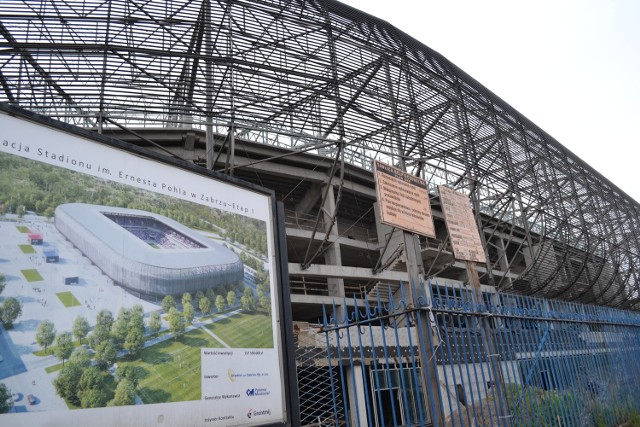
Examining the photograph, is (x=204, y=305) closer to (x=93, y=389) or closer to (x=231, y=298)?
(x=231, y=298)

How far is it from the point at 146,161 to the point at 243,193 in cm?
102

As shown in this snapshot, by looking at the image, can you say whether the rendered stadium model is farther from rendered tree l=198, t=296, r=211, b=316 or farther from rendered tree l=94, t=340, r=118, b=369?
rendered tree l=94, t=340, r=118, b=369

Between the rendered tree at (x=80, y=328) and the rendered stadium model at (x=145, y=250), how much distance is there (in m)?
0.38

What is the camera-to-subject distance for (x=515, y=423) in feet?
19.3

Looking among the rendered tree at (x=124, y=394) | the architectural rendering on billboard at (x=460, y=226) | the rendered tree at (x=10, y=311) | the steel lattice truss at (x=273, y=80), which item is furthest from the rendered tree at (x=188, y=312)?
the steel lattice truss at (x=273, y=80)

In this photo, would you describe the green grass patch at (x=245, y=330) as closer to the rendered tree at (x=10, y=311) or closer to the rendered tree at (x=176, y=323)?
the rendered tree at (x=176, y=323)

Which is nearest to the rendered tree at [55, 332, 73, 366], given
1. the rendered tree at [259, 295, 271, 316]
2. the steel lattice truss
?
the rendered tree at [259, 295, 271, 316]

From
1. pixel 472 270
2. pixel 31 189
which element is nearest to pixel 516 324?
pixel 472 270

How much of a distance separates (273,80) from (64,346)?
1182 centimetres

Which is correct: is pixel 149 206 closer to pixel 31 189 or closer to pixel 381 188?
pixel 31 189

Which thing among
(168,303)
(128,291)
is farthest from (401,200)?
(128,291)

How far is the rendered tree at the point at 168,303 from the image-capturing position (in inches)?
152

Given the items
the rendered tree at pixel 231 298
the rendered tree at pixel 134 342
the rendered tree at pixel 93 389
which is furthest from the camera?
the rendered tree at pixel 231 298

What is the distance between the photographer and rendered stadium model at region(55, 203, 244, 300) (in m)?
3.63
